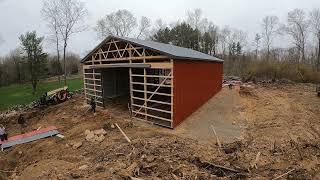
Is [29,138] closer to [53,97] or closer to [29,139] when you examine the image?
[29,139]

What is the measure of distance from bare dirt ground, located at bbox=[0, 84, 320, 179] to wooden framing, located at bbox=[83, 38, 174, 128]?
991 mm

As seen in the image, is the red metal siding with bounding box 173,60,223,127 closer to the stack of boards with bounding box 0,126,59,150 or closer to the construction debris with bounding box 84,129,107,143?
the construction debris with bounding box 84,129,107,143

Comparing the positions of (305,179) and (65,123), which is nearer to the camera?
(305,179)

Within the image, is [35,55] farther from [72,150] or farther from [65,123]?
[72,150]

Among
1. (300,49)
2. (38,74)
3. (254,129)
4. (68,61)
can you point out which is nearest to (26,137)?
(254,129)

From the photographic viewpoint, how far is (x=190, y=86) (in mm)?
16781

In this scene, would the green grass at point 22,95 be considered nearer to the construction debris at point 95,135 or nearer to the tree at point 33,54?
the tree at point 33,54

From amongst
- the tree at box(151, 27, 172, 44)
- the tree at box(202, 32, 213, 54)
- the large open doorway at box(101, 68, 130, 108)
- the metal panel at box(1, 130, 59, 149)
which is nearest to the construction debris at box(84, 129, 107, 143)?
the metal panel at box(1, 130, 59, 149)

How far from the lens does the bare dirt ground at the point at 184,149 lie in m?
9.73

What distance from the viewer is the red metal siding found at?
15.1 metres

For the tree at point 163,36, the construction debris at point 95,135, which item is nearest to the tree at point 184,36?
the tree at point 163,36

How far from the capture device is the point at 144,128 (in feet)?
49.7

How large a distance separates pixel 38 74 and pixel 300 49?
A: 45.2 m

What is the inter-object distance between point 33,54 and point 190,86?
26239mm
